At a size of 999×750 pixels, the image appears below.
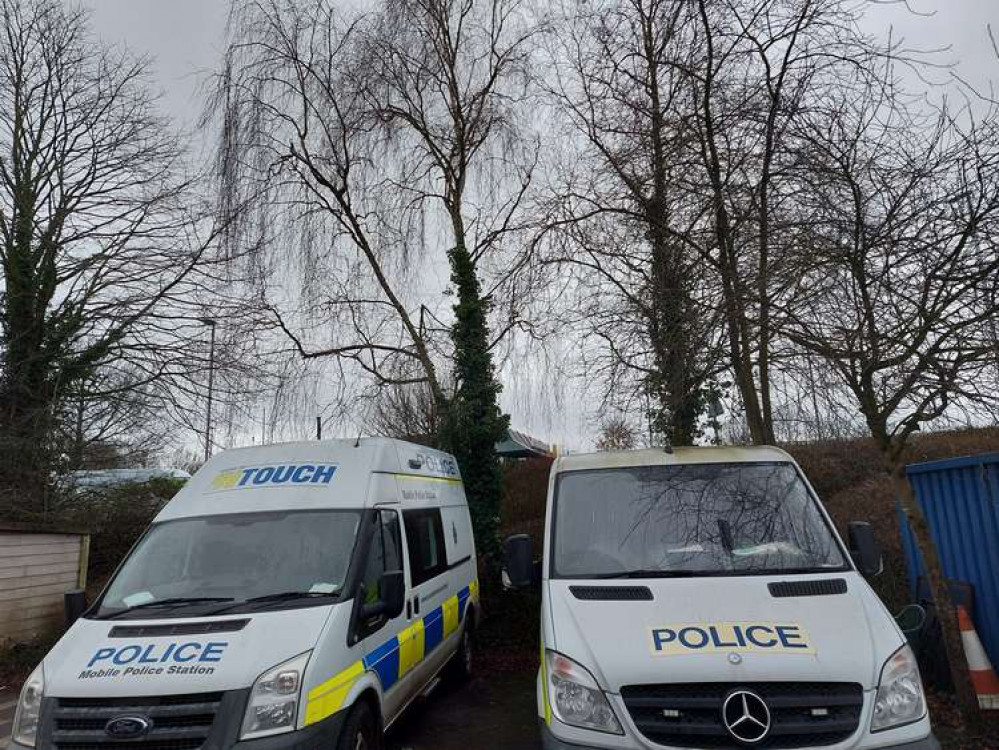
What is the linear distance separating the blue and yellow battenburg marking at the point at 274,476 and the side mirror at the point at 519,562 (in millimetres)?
1594

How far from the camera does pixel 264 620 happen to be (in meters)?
3.99

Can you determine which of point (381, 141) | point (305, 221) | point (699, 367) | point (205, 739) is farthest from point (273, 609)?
point (381, 141)

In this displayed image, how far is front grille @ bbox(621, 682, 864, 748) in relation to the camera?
9.91 feet

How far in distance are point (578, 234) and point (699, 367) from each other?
9.20 ft

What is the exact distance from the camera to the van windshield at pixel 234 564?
14.2 feet

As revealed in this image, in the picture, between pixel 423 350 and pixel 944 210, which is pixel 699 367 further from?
pixel 423 350

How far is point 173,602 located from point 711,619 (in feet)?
11.0

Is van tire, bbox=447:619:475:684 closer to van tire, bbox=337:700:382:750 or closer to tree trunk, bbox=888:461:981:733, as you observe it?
van tire, bbox=337:700:382:750

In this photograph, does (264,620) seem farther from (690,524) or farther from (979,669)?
(979,669)

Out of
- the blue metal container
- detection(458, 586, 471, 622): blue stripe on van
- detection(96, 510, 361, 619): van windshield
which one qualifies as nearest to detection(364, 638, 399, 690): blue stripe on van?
detection(96, 510, 361, 619): van windshield


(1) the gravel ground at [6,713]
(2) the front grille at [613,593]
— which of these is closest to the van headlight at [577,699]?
(2) the front grille at [613,593]

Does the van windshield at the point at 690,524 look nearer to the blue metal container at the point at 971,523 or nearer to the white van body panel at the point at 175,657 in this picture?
the white van body panel at the point at 175,657

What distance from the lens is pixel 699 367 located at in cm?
611

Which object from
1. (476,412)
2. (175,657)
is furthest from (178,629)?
(476,412)
